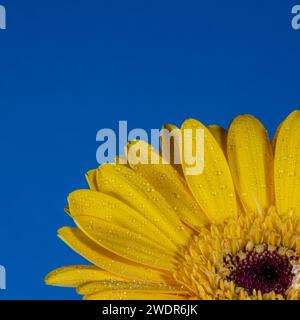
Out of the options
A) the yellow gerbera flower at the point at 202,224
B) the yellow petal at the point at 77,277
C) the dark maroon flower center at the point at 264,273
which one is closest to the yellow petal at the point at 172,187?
the yellow gerbera flower at the point at 202,224

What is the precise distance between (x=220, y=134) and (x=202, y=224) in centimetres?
19

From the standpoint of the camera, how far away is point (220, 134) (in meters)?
1.43

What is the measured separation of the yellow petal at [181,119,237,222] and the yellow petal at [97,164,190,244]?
72mm

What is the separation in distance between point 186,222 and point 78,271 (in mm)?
258

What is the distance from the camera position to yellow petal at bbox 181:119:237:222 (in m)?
1.34

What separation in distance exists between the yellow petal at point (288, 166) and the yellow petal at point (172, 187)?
0.48 ft

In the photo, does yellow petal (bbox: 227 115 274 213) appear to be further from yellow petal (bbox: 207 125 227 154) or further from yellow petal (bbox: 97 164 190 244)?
yellow petal (bbox: 97 164 190 244)

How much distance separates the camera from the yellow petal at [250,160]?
1.37m

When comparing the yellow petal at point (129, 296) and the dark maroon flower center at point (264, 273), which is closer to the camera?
the yellow petal at point (129, 296)

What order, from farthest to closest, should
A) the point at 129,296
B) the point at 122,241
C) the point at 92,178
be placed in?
the point at 92,178, the point at 122,241, the point at 129,296

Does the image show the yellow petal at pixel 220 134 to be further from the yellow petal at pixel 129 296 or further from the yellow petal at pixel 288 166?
the yellow petal at pixel 129 296

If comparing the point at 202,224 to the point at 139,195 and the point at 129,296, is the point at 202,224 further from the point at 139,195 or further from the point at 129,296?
the point at 129,296

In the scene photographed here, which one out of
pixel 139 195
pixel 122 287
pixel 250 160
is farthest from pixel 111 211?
pixel 250 160
